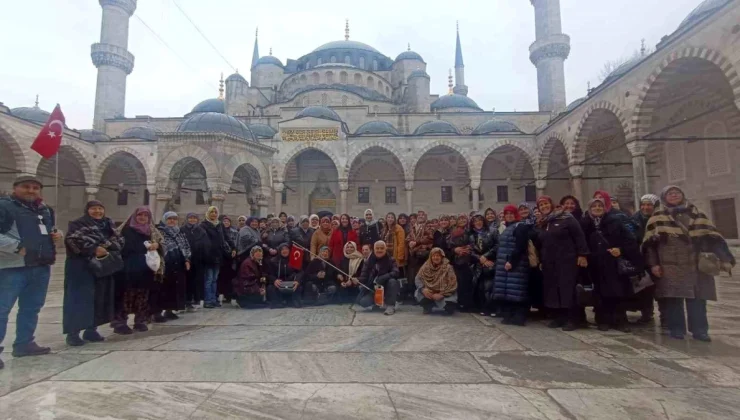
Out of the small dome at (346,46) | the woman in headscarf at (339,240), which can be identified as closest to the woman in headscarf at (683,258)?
the woman in headscarf at (339,240)

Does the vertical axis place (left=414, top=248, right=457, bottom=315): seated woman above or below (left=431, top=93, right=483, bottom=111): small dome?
below

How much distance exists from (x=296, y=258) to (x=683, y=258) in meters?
4.23

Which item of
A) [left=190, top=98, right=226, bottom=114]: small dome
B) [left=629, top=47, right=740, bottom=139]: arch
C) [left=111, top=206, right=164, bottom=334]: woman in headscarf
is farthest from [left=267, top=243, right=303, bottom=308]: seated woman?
[left=190, top=98, right=226, bottom=114]: small dome

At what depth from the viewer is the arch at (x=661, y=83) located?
8023 mm

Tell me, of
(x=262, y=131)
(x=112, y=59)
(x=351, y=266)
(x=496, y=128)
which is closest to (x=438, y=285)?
(x=351, y=266)

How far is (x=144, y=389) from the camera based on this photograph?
86.5 inches

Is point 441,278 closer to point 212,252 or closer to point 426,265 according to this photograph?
point 426,265

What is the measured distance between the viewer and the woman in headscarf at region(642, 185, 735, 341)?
326 cm

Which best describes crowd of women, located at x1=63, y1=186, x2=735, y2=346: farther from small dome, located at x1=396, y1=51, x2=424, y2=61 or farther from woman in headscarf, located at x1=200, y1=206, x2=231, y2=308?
small dome, located at x1=396, y1=51, x2=424, y2=61

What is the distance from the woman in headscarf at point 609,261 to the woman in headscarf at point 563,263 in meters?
0.17

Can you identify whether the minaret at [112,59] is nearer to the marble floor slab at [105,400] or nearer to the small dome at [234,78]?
the small dome at [234,78]

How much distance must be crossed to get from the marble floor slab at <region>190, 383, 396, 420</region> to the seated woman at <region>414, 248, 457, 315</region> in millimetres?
2377

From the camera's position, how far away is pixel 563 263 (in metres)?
3.67

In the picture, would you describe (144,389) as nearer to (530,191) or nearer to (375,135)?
(375,135)
